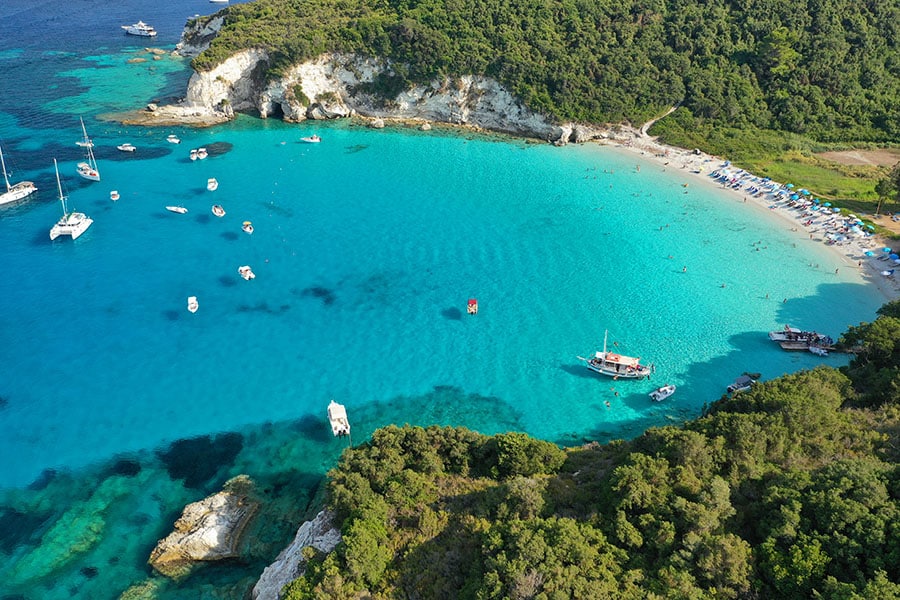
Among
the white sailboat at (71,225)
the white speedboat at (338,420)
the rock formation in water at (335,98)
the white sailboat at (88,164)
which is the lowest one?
the white speedboat at (338,420)

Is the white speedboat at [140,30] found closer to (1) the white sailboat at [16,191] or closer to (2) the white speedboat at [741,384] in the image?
(1) the white sailboat at [16,191]

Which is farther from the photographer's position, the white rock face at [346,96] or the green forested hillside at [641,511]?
the white rock face at [346,96]

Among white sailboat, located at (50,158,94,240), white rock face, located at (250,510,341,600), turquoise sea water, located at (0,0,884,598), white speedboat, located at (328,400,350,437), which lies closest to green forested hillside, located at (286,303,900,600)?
white rock face, located at (250,510,341,600)

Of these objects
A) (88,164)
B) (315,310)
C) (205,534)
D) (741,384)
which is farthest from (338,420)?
(88,164)

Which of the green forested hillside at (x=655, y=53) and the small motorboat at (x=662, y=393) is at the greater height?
the green forested hillside at (x=655, y=53)

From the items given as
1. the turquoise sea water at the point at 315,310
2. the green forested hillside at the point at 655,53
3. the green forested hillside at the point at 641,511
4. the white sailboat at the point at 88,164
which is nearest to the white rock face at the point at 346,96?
the green forested hillside at the point at 655,53

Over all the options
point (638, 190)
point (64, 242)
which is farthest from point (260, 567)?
point (638, 190)

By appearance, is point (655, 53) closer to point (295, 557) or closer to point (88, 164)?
point (88, 164)
